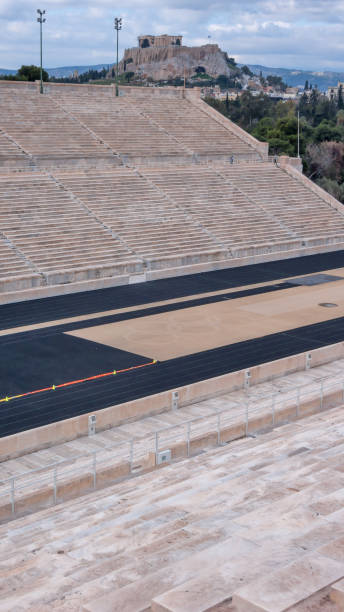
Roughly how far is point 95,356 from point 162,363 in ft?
6.58

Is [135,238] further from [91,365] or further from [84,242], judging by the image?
[91,365]

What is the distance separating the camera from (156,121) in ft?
162

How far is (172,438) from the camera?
15438 mm

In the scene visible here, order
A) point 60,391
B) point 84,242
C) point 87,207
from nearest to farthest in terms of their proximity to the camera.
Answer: point 60,391 < point 84,242 < point 87,207

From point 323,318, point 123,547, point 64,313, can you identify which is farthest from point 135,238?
point 123,547

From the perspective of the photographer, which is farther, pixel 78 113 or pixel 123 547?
pixel 78 113

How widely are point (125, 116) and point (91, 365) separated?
1199 inches

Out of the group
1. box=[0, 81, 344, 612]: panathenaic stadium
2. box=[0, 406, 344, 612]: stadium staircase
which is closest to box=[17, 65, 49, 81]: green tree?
box=[0, 81, 344, 612]: panathenaic stadium

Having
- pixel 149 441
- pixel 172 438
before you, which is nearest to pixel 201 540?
pixel 172 438

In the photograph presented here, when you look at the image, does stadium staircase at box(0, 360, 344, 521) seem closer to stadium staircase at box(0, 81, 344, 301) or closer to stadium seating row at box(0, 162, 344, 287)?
stadium staircase at box(0, 81, 344, 301)

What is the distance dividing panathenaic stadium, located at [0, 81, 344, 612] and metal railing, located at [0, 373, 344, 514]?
2.3 inches

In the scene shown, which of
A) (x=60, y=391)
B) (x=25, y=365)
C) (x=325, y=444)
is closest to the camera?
(x=325, y=444)

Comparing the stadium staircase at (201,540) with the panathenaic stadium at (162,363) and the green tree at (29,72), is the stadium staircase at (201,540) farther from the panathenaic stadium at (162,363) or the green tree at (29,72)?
the green tree at (29,72)

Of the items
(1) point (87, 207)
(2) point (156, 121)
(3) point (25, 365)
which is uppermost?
(2) point (156, 121)
